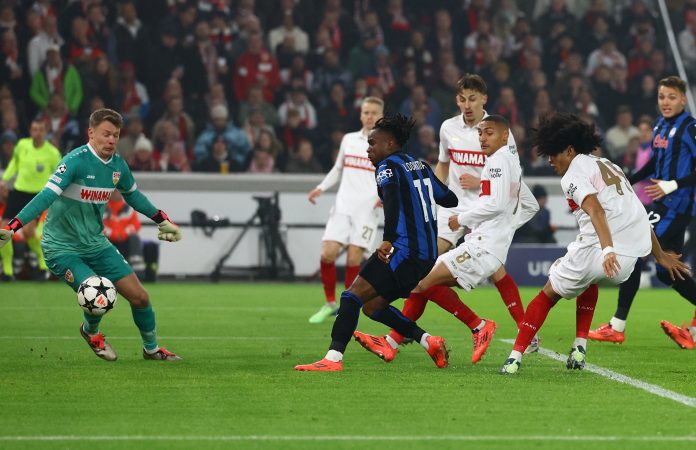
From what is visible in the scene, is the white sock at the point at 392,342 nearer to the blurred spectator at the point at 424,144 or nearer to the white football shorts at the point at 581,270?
the white football shorts at the point at 581,270

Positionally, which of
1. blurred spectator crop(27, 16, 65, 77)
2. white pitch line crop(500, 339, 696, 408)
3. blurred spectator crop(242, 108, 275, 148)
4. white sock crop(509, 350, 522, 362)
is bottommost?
white pitch line crop(500, 339, 696, 408)

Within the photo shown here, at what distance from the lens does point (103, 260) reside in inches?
363

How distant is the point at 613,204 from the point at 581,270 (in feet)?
1.60

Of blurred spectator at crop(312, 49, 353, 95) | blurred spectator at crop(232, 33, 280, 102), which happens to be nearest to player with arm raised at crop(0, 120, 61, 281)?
blurred spectator at crop(232, 33, 280, 102)

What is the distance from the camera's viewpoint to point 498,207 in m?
9.08

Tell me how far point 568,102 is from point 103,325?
13.1 m

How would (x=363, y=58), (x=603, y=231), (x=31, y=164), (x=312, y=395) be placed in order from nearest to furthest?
(x=312, y=395) < (x=603, y=231) < (x=31, y=164) < (x=363, y=58)

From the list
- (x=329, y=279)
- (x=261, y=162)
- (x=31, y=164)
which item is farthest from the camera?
(x=261, y=162)

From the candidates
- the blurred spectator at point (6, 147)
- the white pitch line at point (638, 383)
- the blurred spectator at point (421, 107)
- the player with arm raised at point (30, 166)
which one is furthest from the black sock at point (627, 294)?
the blurred spectator at point (6, 147)

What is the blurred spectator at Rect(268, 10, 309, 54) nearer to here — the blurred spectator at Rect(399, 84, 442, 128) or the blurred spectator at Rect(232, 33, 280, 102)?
the blurred spectator at Rect(232, 33, 280, 102)

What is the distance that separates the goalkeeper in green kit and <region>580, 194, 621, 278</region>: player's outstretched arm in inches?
126

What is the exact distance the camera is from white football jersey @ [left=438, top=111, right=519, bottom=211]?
1075cm

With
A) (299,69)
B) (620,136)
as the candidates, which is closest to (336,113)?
(299,69)

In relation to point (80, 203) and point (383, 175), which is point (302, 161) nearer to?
point (80, 203)
